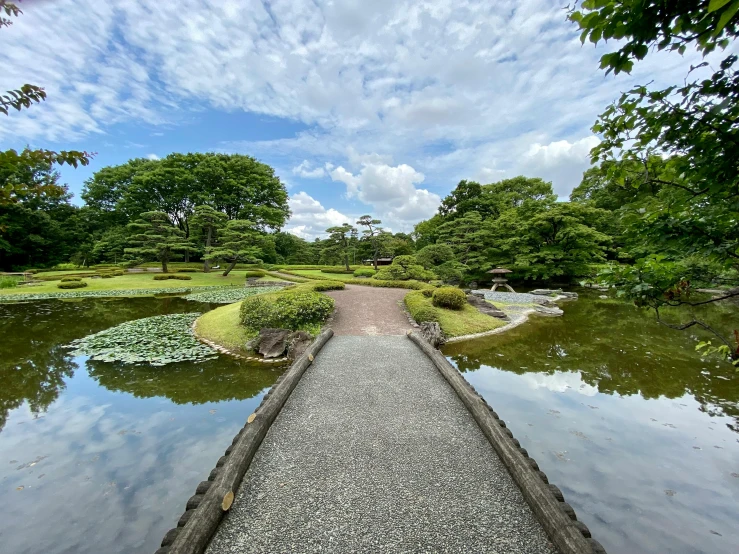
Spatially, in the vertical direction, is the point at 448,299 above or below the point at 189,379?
above

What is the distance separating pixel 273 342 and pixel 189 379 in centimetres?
184

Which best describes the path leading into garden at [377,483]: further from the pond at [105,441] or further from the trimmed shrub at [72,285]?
the trimmed shrub at [72,285]

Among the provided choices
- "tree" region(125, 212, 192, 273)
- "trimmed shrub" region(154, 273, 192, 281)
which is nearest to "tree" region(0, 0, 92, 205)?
"trimmed shrub" region(154, 273, 192, 281)

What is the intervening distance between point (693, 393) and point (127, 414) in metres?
9.15

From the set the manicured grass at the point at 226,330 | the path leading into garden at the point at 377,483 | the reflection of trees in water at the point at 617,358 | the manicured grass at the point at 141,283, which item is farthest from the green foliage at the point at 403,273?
the path leading into garden at the point at 377,483

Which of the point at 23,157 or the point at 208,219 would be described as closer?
the point at 23,157

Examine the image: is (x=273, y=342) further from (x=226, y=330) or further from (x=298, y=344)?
(x=226, y=330)

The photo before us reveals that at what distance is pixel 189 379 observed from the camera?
5.80 meters

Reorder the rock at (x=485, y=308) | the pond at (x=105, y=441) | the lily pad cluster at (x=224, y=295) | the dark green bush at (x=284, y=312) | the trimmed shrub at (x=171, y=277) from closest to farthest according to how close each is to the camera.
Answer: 1. the pond at (x=105, y=441)
2. the dark green bush at (x=284, y=312)
3. the rock at (x=485, y=308)
4. the lily pad cluster at (x=224, y=295)
5. the trimmed shrub at (x=171, y=277)

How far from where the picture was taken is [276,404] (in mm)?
3891

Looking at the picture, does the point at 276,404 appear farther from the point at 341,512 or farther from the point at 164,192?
the point at 164,192

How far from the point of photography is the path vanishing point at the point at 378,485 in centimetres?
214

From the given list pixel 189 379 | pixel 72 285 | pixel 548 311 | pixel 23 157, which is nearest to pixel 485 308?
pixel 548 311

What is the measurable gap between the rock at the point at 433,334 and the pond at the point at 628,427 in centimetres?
33
